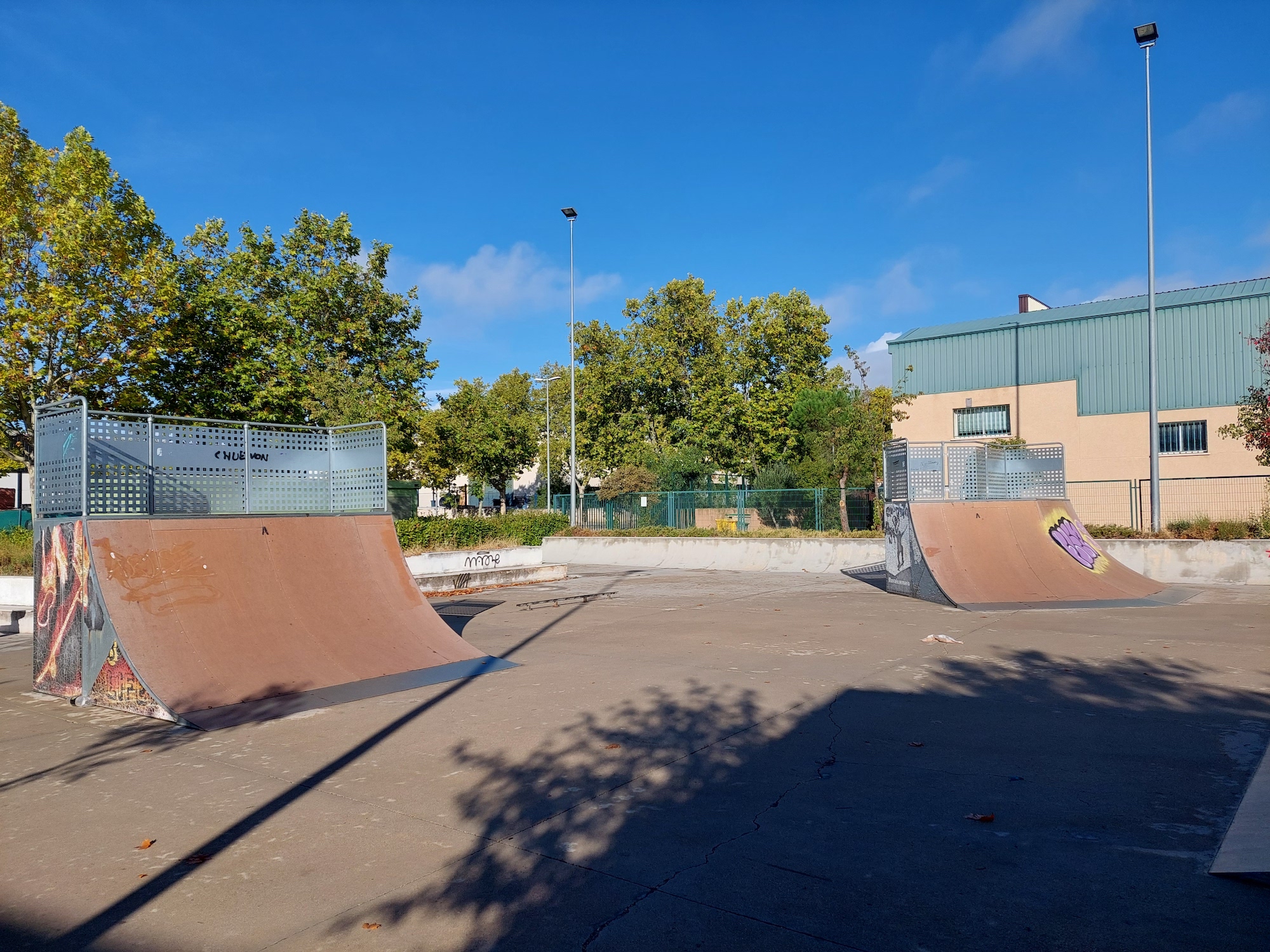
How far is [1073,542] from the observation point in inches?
655

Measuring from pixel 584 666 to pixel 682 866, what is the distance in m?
5.44

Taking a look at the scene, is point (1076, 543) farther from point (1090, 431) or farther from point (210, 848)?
point (1090, 431)

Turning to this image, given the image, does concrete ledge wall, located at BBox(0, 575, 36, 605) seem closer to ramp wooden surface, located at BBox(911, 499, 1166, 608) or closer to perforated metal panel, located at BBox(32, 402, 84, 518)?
perforated metal panel, located at BBox(32, 402, 84, 518)

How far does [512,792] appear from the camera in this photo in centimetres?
520

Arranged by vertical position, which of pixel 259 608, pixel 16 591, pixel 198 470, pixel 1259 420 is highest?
pixel 1259 420

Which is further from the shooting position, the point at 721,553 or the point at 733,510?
the point at 733,510

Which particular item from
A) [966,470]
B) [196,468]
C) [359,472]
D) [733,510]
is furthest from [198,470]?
[733,510]

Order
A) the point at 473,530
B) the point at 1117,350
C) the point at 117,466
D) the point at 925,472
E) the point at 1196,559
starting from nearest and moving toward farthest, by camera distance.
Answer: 1. the point at 117,466
2. the point at 925,472
3. the point at 1196,559
4. the point at 473,530
5. the point at 1117,350

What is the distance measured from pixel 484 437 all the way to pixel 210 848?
39.9 meters

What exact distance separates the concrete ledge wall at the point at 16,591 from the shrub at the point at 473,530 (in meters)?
6.82

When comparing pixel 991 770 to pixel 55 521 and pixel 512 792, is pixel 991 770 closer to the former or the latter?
pixel 512 792

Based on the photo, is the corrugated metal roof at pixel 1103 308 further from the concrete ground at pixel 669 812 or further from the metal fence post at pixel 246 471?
the metal fence post at pixel 246 471

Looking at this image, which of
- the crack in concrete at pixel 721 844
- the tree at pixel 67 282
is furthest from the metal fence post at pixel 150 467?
the tree at pixel 67 282

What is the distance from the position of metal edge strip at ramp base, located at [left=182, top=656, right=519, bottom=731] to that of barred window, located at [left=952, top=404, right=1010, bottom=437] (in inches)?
1195
